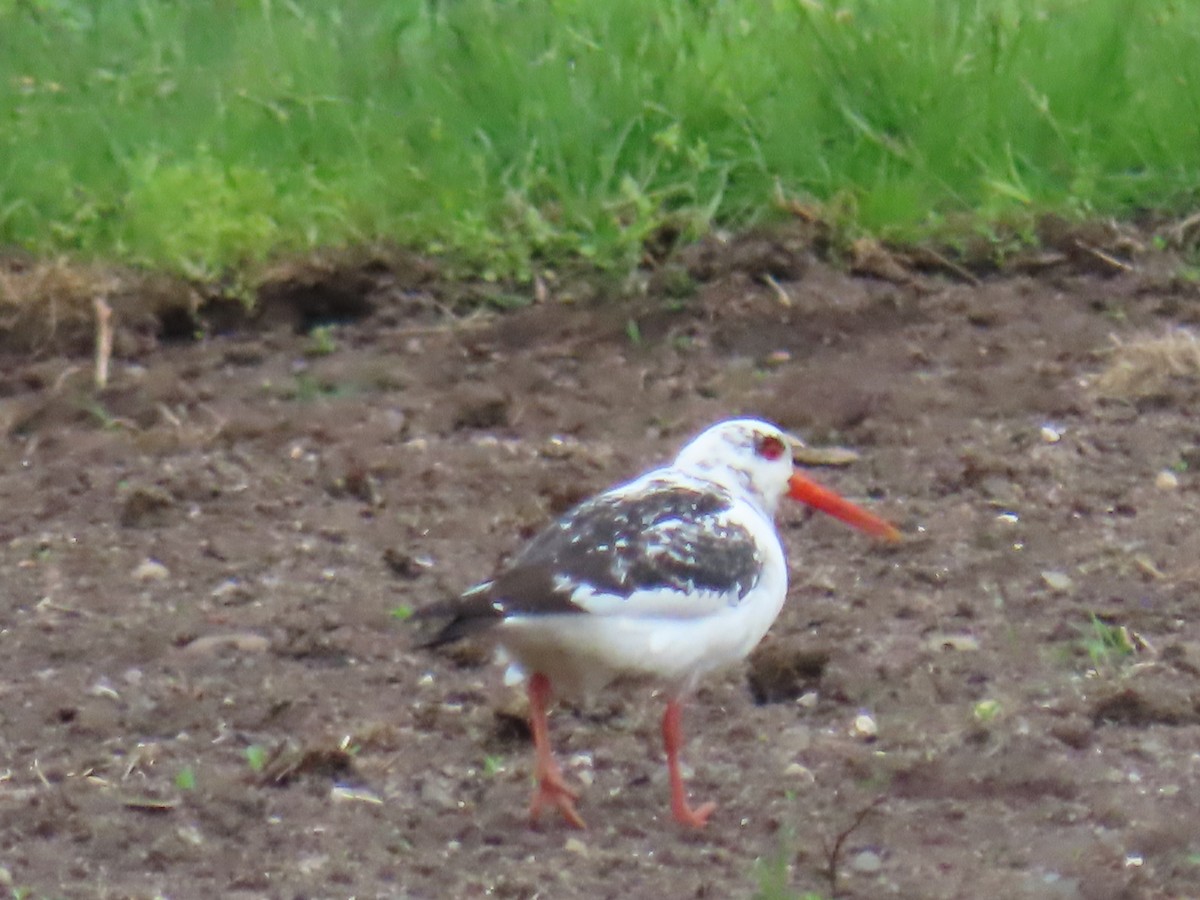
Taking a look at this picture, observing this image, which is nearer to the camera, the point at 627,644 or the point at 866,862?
the point at 866,862

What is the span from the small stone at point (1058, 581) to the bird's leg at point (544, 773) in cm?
161

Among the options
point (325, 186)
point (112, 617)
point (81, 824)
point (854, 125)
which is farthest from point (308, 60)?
point (81, 824)

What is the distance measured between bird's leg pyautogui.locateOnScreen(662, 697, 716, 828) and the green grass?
3078mm

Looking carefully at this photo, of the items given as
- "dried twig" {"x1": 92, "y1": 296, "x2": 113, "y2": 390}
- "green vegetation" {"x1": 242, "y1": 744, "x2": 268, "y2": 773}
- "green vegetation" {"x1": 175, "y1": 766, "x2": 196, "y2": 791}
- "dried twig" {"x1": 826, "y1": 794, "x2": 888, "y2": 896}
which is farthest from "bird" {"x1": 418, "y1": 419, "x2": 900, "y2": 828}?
"dried twig" {"x1": 92, "y1": 296, "x2": 113, "y2": 390}

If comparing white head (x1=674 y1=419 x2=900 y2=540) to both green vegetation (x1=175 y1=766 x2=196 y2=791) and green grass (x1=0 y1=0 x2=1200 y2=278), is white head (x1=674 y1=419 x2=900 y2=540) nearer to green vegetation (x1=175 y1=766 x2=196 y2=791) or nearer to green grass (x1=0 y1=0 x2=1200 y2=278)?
green vegetation (x1=175 y1=766 x2=196 y2=791)

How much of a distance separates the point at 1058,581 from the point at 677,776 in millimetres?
1559

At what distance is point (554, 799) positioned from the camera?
4.49m

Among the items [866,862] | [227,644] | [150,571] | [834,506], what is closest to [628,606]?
[866,862]

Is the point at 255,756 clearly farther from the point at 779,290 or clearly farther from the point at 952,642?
the point at 779,290

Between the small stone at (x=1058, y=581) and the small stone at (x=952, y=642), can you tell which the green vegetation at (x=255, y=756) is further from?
the small stone at (x=1058, y=581)

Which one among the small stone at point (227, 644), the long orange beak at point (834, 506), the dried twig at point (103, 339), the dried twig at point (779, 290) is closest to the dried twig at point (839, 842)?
the long orange beak at point (834, 506)

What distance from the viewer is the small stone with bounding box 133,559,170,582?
5.71 m

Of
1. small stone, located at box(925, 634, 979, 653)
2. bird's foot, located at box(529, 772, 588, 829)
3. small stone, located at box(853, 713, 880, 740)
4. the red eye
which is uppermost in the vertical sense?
the red eye

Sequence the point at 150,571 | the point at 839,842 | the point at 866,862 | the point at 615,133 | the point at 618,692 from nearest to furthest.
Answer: the point at 839,842 → the point at 866,862 → the point at 618,692 → the point at 150,571 → the point at 615,133
